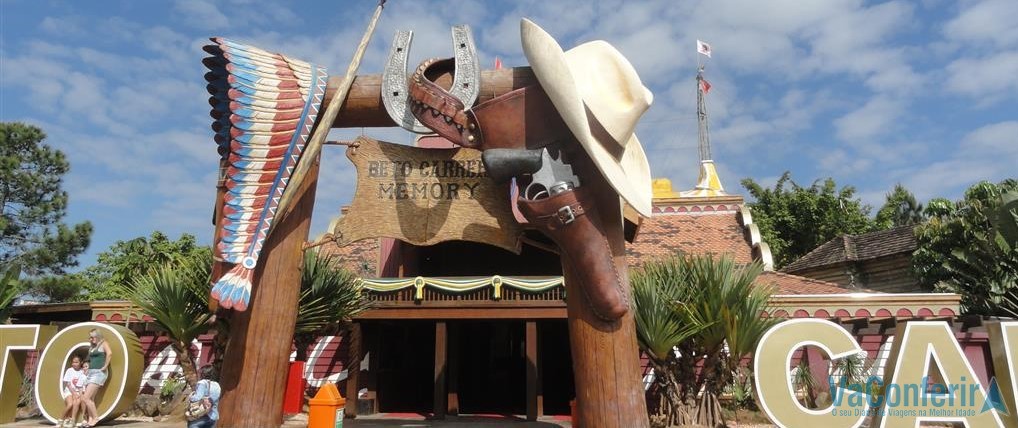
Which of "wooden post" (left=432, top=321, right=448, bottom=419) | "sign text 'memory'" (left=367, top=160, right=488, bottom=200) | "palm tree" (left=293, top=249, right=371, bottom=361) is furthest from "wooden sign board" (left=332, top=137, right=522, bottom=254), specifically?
"wooden post" (left=432, top=321, right=448, bottom=419)

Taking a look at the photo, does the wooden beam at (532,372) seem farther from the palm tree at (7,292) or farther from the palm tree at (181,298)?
Result: the palm tree at (7,292)

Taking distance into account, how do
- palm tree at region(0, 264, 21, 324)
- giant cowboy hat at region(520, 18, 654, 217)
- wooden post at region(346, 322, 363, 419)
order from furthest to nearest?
1. wooden post at region(346, 322, 363, 419)
2. palm tree at region(0, 264, 21, 324)
3. giant cowboy hat at region(520, 18, 654, 217)

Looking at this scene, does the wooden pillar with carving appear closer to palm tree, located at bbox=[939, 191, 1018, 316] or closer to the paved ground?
the paved ground

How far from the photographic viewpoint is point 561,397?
13648 millimetres

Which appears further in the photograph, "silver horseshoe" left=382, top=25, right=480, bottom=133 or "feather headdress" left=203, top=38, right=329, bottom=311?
"silver horseshoe" left=382, top=25, right=480, bottom=133

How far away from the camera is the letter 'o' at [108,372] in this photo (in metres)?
7.56

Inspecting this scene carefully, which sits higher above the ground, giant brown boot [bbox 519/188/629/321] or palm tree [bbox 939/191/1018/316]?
palm tree [bbox 939/191/1018/316]

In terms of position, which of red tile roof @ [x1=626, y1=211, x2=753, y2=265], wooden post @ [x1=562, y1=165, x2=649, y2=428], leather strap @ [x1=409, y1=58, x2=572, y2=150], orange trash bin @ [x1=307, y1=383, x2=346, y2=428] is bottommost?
orange trash bin @ [x1=307, y1=383, x2=346, y2=428]

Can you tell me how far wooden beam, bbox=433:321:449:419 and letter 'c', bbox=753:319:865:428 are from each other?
6552 mm

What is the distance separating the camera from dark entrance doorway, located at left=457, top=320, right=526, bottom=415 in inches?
571

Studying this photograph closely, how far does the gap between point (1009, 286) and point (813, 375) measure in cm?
767

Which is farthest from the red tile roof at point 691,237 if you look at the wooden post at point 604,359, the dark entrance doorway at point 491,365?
the wooden post at point 604,359

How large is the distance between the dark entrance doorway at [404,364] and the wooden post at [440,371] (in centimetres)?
156

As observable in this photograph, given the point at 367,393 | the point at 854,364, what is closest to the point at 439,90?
the point at 854,364
